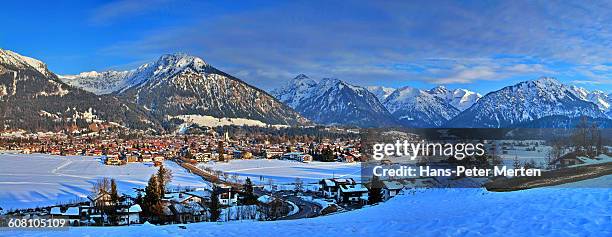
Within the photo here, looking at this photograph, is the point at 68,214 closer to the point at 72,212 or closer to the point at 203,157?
the point at 72,212

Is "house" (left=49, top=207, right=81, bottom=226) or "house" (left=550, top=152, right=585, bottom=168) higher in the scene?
"house" (left=550, top=152, right=585, bottom=168)

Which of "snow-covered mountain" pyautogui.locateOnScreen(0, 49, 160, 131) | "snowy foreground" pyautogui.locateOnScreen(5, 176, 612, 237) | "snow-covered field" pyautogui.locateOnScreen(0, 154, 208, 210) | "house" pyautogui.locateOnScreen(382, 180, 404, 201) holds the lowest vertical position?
"snow-covered field" pyautogui.locateOnScreen(0, 154, 208, 210)

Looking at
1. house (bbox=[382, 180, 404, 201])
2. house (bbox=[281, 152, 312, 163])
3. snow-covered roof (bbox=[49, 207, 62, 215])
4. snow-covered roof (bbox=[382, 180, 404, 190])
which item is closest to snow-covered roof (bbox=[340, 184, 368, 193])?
snow-covered roof (bbox=[382, 180, 404, 190])

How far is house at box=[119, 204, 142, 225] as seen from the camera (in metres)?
21.1

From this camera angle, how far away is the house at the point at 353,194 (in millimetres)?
27891

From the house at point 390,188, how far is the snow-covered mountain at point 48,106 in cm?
12795

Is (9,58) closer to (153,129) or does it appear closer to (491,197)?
(153,129)

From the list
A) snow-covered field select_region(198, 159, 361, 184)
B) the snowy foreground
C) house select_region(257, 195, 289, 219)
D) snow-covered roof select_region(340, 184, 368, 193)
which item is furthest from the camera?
snow-covered field select_region(198, 159, 361, 184)

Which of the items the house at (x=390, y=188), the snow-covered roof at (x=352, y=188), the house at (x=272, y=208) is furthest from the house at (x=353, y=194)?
the house at (x=272, y=208)

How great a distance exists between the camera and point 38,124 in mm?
133500

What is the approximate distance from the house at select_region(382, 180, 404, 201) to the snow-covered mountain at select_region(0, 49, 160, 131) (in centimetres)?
12795

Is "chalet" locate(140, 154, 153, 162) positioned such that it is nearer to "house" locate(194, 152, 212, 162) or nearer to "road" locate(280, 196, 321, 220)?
"house" locate(194, 152, 212, 162)

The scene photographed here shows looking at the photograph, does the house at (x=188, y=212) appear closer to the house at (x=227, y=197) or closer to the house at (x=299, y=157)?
the house at (x=227, y=197)

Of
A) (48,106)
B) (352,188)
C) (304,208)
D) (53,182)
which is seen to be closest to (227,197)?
(304,208)
